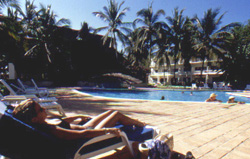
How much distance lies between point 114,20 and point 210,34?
1318 centimetres

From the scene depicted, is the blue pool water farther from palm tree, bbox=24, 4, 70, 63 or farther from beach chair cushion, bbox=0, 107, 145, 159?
beach chair cushion, bbox=0, 107, 145, 159

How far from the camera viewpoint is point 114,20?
22.0 metres

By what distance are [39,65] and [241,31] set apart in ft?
96.0

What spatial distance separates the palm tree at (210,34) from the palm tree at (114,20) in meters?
10.1

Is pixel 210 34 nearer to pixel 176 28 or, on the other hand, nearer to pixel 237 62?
pixel 176 28

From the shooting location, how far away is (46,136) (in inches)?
58.3

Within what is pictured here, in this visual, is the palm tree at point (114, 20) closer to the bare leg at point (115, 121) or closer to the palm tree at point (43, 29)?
the palm tree at point (43, 29)

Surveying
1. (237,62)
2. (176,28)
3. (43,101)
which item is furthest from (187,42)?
(43,101)

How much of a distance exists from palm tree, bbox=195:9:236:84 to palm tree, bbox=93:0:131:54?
10105mm

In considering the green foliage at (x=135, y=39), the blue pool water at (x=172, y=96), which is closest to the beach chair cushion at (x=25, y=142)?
the blue pool water at (x=172, y=96)

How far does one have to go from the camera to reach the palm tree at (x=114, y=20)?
2197 centimetres

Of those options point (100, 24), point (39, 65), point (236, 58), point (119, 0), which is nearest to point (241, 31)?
point (236, 58)

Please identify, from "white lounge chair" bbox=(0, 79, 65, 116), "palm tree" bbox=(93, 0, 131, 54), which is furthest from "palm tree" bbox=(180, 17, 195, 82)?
"white lounge chair" bbox=(0, 79, 65, 116)

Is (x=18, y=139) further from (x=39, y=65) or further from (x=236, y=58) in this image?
(x=236, y=58)
